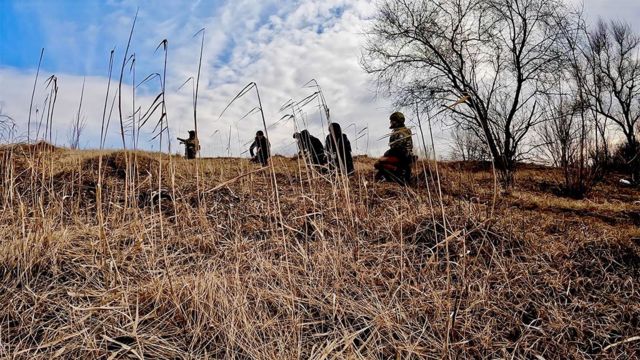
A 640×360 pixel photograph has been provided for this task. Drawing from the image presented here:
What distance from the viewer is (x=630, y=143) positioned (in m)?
16.1

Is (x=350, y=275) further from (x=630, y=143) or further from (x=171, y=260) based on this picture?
(x=630, y=143)

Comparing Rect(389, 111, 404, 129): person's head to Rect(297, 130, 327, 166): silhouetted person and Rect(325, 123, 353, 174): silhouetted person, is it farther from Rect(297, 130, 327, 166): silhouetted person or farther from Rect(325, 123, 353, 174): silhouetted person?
Rect(297, 130, 327, 166): silhouetted person

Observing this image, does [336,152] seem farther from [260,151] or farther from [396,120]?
[396,120]

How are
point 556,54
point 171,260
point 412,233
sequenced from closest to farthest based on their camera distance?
point 171,260 < point 412,233 < point 556,54

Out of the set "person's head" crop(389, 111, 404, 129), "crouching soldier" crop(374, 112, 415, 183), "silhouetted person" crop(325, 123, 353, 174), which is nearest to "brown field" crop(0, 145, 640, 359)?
"silhouetted person" crop(325, 123, 353, 174)

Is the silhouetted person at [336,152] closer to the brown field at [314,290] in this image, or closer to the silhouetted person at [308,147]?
the silhouetted person at [308,147]

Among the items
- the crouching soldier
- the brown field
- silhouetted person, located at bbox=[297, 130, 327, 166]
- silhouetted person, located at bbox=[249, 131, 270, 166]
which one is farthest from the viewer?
the crouching soldier

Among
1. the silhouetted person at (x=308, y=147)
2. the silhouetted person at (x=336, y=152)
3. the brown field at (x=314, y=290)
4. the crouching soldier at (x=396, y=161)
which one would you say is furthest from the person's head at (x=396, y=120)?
the brown field at (x=314, y=290)

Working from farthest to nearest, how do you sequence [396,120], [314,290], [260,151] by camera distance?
[396,120] < [260,151] < [314,290]

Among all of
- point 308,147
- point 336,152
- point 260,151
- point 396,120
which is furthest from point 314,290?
point 396,120

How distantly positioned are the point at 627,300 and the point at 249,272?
218 cm

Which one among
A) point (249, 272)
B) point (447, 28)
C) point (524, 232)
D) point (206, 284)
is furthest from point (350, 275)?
point (447, 28)

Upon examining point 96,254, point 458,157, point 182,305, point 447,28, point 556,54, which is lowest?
point 182,305

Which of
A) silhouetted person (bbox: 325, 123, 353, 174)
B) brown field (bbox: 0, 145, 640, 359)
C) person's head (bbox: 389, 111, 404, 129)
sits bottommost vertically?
brown field (bbox: 0, 145, 640, 359)
